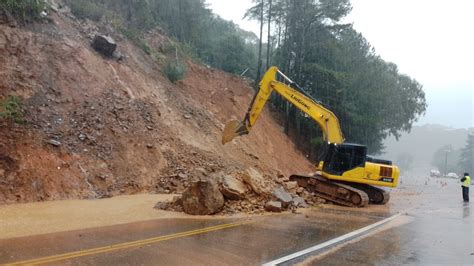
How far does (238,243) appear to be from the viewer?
30.3 feet

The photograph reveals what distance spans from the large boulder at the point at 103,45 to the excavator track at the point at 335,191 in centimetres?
1156

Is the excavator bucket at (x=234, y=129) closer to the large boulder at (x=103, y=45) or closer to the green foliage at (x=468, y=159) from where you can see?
the large boulder at (x=103, y=45)

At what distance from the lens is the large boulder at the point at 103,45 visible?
2238 centimetres

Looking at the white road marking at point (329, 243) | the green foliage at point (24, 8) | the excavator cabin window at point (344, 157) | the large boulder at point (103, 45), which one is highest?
the green foliage at point (24, 8)

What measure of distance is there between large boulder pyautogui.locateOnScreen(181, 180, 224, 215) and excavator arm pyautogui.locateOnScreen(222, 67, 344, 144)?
18.0ft

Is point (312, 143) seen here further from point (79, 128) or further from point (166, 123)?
point (79, 128)

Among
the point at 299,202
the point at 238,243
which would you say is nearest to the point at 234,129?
the point at 299,202

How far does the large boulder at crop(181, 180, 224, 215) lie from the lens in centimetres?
1291

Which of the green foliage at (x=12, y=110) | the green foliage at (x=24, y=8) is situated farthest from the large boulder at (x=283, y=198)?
the green foliage at (x=24, y=8)

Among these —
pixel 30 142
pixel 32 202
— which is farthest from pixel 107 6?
pixel 32 202

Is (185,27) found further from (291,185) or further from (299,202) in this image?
(299,202)

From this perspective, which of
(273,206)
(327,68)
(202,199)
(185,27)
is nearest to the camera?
(202,199)

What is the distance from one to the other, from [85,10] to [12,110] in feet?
35.4

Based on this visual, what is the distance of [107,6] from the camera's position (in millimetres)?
28891
